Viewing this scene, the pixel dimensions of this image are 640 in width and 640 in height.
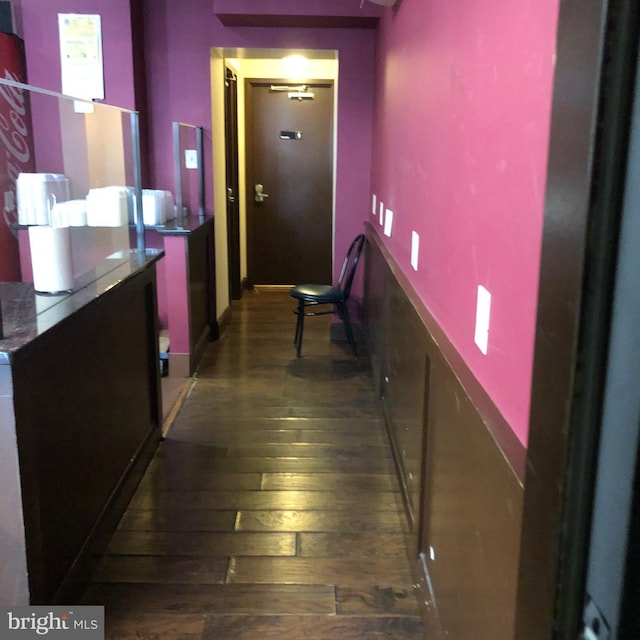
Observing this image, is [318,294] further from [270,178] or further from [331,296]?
[270,178]

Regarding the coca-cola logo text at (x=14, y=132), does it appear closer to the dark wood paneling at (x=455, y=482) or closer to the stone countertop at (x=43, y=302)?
the stone countertop at (x=43, y=302)

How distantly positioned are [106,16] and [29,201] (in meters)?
1.47

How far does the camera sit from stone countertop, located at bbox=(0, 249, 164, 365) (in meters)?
1.64

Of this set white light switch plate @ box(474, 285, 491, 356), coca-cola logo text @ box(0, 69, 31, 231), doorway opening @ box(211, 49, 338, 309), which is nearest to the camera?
white light switch plate @ box(474, 285, 491, 356)

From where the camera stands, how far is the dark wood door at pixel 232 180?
547 cm

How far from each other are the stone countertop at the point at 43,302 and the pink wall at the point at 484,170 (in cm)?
108

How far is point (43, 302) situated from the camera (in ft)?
6.55

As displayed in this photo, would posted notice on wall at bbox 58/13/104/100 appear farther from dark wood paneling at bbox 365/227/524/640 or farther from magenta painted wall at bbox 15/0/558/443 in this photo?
dark wood paneling at bbox 365/227/524/640

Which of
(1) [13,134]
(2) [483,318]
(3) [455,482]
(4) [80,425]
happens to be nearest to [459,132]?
(2) [483,318]

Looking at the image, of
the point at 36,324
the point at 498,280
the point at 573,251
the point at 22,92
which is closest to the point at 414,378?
the point at 498,280

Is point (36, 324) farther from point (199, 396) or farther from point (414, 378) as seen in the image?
point (199, 396)

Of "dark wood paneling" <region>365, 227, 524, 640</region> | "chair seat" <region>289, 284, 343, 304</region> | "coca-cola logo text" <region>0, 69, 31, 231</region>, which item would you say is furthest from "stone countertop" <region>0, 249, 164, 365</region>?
"chair seat" <region>289, 284, 343, 304</region>

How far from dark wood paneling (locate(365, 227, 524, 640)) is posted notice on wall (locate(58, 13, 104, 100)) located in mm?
2785

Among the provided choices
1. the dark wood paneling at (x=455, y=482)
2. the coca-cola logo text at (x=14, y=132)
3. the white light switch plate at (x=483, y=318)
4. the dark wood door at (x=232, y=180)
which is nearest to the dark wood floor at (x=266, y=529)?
the dark wood paneling at (x=455, y=482)
